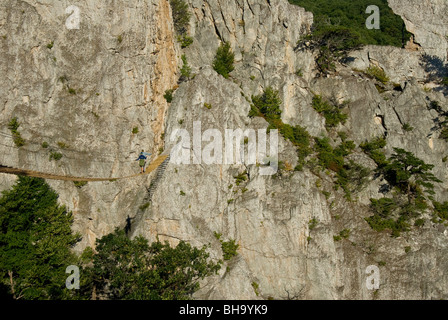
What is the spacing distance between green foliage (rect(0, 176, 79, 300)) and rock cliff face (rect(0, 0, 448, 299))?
4.27 ft

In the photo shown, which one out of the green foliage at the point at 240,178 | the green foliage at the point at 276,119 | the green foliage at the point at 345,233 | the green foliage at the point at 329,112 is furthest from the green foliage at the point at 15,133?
the green foliage at the point at 329,112

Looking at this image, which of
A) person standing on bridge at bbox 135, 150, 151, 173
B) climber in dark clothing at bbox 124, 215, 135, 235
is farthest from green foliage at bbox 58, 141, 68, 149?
climber in dark clothing at bbox 124, 215, 135, 235

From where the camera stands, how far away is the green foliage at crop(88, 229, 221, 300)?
16.9 meters

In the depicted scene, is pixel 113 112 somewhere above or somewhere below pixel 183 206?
above

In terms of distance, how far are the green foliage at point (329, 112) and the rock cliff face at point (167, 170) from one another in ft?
18.7

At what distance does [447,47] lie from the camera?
42.5 m

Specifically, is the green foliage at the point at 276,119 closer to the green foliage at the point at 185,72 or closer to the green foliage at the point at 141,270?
the green foliage at the point at 185,72

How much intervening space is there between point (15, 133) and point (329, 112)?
2998 cm

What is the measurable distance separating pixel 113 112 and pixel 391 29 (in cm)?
5295

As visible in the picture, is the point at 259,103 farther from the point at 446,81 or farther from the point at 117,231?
the point at 446,81

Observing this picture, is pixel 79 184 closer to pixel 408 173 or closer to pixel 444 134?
pixel 408 173

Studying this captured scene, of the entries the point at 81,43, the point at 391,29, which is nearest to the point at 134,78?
the point at 81,43

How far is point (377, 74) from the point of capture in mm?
40281

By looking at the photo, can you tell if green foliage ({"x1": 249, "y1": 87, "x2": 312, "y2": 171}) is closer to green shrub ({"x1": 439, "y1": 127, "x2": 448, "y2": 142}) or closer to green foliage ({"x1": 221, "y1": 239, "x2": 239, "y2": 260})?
green foliage ({"x1": 221, "y1": 239, "x2": 239, "y2": 260})
